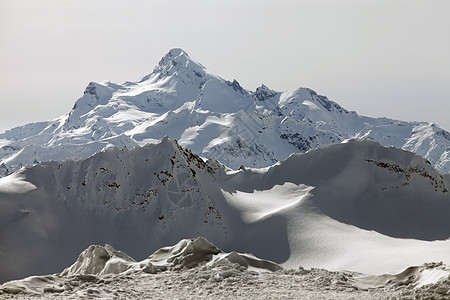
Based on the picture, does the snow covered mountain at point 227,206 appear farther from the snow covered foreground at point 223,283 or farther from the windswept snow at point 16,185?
the snow covered foreground at point 223,283

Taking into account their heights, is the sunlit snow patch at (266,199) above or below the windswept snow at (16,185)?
below

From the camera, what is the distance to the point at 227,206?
2498 inches

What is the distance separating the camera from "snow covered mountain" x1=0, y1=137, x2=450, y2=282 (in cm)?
5444

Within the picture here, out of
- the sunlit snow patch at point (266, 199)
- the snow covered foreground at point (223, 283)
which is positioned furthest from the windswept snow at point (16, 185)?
the snow covered foreground at point (223, 283)

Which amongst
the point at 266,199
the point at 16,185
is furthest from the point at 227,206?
the point at 16,185

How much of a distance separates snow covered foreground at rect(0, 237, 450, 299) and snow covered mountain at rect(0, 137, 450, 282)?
87.8 feet

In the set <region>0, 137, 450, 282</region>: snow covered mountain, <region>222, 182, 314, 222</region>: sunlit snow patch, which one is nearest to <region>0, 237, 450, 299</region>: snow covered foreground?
<region>0, 137, 450, 282</region>: snow covered mountain

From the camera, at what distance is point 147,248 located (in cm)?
5903

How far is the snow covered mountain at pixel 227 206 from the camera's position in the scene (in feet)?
179

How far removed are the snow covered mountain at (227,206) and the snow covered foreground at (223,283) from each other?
26.8 meters

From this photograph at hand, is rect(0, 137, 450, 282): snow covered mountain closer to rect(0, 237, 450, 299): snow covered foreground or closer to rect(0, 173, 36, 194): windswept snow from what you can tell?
rect(0, 173, 36, 194): windswept snow

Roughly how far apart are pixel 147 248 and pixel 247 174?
19.0 meters

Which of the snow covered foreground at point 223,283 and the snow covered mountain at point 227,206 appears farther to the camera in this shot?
the snow covered mountain at point 227,206

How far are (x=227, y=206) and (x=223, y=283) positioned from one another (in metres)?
43.5
